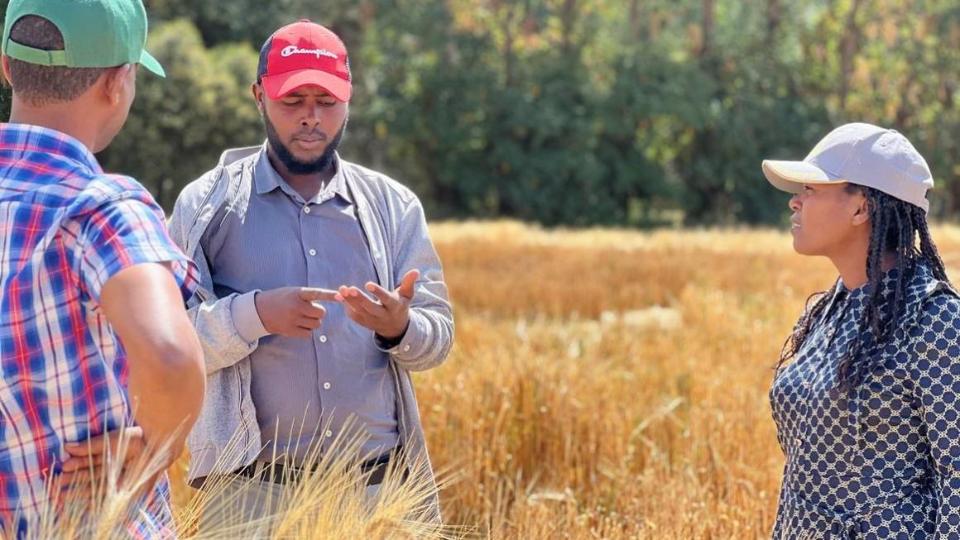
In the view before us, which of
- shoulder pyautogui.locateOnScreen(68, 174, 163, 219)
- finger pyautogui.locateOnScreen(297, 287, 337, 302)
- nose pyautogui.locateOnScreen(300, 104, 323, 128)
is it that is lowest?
finger pyautogui.locateOnScreen(297, 287, 337, 302)

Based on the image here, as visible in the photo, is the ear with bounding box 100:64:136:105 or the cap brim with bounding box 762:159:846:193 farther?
the cap brim with bounding box 762:159:846:193

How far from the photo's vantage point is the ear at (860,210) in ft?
9.34

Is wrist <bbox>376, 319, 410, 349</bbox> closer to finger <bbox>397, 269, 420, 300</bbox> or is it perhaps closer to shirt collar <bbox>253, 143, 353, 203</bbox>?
finger <bbox>397, 269, 420, 300</bbox>

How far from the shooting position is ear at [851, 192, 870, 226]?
2.85 metres

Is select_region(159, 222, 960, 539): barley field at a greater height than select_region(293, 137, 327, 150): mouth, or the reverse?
select_region(293, 137, 327, 150): mouth

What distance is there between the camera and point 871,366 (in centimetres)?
270

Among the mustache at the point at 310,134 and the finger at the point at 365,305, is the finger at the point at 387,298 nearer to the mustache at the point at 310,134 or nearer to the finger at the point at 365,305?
the finger at the point at 365,305

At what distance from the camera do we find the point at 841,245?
288 cm

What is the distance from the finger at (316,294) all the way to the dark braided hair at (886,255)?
3.44 feet

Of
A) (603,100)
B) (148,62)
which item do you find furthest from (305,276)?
(603,100)

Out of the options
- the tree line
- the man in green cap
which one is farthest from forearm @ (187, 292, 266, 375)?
the tree line

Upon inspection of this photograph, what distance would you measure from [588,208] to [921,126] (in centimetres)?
987

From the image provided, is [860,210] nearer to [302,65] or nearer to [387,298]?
[387,298]

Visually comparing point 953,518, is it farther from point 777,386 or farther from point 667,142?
point 667,142
